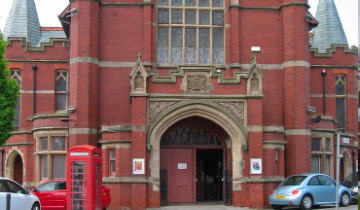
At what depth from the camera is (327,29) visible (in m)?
35.0

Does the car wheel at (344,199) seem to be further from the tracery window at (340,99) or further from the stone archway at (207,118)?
the tracery window at (340,99)

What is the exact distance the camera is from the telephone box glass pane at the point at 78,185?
17.1 metres

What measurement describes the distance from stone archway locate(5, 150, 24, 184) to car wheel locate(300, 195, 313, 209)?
600 inches

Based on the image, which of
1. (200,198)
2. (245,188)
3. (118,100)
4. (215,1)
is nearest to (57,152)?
(118,100)

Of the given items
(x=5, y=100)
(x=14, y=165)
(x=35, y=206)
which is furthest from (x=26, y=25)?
(x=35, y=206)

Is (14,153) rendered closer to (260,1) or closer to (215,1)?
(215,1)

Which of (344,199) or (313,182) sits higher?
(313,182)

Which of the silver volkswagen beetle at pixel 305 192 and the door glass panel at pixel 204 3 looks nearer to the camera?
the silver volkswagen beetle at pixel 305 192

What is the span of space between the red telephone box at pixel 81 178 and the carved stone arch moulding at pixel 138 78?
5360 mm

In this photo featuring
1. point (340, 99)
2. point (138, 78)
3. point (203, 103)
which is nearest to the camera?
point (138, 78)

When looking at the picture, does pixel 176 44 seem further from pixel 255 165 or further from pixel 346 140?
pixel 346 140

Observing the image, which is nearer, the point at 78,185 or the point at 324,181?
the point at 78,185

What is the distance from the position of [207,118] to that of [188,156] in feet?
7.53

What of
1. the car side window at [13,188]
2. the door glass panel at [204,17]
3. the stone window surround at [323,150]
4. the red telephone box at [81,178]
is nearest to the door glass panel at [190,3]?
the door glass panel at [204,17]
